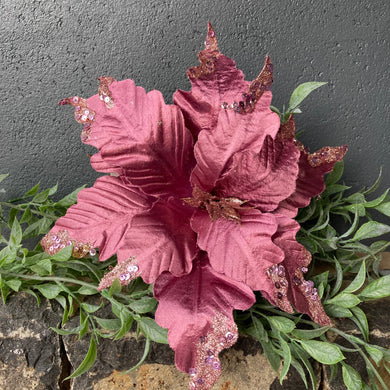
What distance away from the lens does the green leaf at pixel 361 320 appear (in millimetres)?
586

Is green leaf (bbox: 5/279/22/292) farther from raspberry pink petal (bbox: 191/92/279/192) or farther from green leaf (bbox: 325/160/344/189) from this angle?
green leaf (bbox: 325/160/344/189)

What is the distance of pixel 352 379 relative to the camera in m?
0.56

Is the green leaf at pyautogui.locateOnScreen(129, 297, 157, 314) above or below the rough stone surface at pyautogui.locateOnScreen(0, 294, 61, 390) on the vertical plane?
above

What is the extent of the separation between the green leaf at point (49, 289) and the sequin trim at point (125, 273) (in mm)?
131

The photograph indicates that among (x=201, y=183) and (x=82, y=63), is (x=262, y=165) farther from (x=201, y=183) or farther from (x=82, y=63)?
(x=82, y=63)

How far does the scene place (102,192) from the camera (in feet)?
1.90

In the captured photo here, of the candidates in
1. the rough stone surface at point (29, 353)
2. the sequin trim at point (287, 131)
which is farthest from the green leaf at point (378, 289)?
the rough stone surface at point (29, 353)

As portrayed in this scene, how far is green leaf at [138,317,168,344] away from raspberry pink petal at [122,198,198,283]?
0.09 meters

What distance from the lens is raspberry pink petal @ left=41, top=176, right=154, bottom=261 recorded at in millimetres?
557

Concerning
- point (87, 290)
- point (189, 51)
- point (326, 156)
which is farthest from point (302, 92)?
point (87, 290)

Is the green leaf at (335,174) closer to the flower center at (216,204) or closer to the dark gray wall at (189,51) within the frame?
the dark gray wall at (189,51)

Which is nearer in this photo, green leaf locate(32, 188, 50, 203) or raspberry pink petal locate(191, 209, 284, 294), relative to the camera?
raspberry pink petal locate(191, 209, 284, 294)

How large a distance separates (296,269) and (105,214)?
0.26 m

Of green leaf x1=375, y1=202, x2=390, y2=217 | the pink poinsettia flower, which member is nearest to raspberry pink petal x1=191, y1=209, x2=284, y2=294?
the pink poinsettia flower
